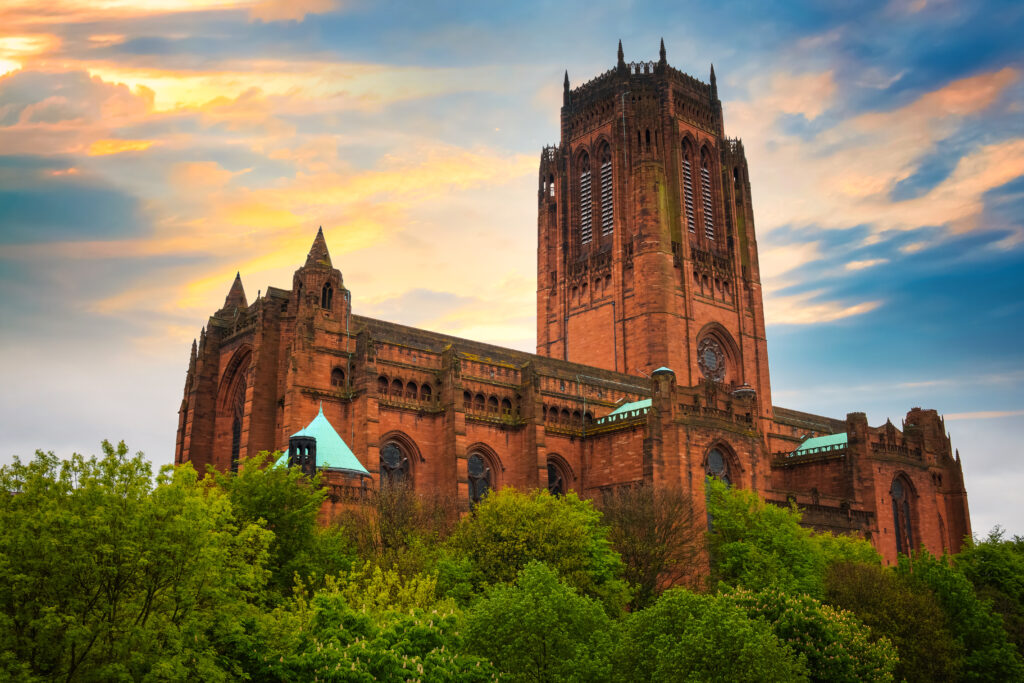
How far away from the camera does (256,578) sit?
2820 cm

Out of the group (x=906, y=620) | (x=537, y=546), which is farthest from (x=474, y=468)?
(x=906, y=620)

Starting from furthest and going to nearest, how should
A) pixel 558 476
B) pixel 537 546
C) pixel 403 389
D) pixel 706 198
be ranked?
pixel 706 198
pixel 558 476
pixel 403 389
pixel 537 546

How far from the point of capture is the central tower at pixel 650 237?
74.7m

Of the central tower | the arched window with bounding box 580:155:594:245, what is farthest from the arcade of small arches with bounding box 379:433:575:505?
the arched window with bounding box 580:155:594:245

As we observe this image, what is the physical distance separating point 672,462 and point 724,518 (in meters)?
5.16

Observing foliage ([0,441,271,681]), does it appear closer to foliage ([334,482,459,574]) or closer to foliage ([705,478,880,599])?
foliage ([334,482,459,574])

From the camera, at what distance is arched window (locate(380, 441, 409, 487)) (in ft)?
171

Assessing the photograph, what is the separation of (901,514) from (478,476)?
96.2 ft

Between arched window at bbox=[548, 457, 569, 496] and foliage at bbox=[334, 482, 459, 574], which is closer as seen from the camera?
foliage at bbox=[334, 482, 459, 574]

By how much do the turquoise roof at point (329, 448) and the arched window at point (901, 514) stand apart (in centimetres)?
3689

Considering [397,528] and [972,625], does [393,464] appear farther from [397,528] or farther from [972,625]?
[972,625]

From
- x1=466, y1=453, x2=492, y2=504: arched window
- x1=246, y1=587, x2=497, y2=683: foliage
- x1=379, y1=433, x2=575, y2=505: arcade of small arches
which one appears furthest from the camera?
x1=466, y1=453, x2=492, y2=504: arched window

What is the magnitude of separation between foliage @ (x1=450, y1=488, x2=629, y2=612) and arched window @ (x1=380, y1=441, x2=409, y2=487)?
36.2ft

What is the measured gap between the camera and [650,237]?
7519 centimetres
